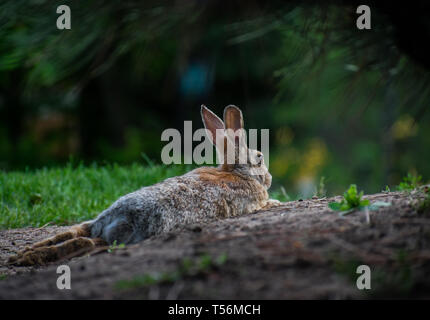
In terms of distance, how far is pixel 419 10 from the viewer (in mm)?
2646

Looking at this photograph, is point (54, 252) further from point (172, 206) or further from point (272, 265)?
point (272, 265)

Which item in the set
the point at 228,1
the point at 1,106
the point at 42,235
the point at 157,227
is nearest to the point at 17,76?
the point at 1,106

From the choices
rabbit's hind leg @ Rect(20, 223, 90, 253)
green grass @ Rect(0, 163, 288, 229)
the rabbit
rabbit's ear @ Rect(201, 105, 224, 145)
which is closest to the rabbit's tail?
the rabbit

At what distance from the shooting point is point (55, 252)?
436cm

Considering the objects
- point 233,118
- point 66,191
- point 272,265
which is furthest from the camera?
point 66,191

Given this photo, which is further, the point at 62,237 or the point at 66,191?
the point at 66,191

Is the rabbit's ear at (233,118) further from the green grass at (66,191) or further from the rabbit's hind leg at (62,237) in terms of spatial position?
the rabbit's hind leg at (62,237)

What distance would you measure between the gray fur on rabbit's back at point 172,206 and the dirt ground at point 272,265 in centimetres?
104

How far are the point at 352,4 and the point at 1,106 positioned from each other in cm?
1363

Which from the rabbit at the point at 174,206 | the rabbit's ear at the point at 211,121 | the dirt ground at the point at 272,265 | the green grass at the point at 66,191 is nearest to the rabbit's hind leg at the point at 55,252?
the rabbit at the point at 174,206

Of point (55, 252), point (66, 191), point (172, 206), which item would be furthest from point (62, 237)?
point (66, 191)

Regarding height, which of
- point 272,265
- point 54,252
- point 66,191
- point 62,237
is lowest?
point 272,265

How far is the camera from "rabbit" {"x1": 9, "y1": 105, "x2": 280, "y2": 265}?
448cm

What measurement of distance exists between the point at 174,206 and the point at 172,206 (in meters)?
0.03
